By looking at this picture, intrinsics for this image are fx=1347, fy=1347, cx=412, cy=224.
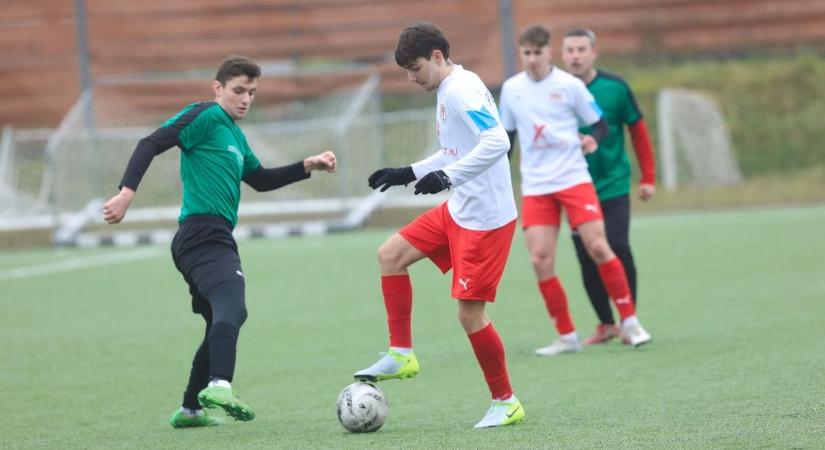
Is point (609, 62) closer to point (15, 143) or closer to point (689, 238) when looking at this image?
point (689, 238)

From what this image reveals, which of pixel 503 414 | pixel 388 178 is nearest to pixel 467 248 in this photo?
pixel 388 178

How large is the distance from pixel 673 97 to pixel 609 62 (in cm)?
212

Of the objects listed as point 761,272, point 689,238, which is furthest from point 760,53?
point 761,272

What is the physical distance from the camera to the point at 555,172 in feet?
28.1

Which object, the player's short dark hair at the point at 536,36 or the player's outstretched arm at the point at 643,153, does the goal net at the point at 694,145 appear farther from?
the player's short dark hair at the point at 536,36

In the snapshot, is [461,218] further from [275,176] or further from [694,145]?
[694,145]

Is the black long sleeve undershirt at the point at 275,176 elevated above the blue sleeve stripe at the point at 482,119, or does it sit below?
below

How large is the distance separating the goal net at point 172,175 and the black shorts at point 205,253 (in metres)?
11.6

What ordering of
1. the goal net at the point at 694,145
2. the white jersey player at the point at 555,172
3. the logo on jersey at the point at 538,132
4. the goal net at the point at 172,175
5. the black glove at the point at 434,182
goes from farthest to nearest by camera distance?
the goal net at the point at 694,145, the goal net at the point at 172,175, the logo on jersey at the point at 538,132, the white jersey player at the point at 555,172, the black glove at the point at 434,182

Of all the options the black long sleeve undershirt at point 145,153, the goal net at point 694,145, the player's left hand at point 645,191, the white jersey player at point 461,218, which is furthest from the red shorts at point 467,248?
the goal net at point 694,145

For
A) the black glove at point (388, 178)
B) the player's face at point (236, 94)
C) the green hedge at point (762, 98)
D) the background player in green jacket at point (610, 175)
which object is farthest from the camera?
the green hedge at point (762, 98)

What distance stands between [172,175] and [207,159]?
515 inches

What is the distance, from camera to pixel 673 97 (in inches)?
768

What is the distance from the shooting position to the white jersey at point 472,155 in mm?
5891
